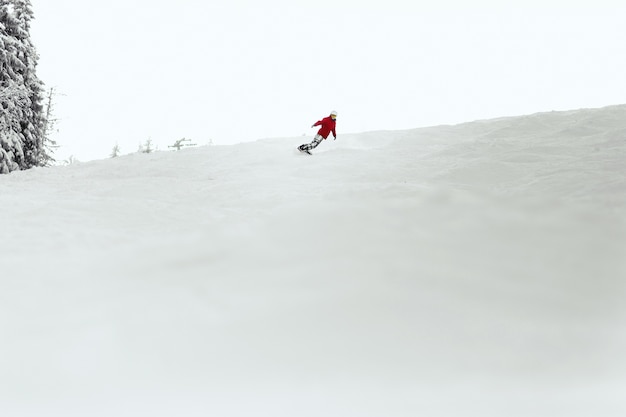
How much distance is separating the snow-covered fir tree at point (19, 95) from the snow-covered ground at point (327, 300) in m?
12.1

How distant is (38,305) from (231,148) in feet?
34.0

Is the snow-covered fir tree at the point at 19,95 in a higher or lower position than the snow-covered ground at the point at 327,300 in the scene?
higher

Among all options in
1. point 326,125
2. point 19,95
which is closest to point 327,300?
point 326,125

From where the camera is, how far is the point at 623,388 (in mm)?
4684

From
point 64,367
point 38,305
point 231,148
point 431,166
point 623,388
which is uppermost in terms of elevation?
point 231,148

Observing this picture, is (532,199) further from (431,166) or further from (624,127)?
(624,127)

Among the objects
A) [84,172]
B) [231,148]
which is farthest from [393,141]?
[84,172]

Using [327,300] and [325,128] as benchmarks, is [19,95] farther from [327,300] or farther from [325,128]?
[327,300]

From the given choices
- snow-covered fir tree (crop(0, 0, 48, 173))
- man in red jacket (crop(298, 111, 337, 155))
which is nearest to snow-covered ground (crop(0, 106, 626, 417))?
man in red jacket (crop(298, 111, 337, 155))

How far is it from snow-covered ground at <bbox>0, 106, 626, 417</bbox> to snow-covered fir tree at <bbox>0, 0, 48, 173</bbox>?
39.6ft

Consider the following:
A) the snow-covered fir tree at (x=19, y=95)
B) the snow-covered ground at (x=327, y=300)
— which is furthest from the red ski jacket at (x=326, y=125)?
the snow-covered fir tree at (x=19, y=95)

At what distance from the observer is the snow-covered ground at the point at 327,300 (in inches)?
184

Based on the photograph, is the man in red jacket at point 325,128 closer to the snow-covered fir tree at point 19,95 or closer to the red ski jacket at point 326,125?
the red ski jacket at point 326,125

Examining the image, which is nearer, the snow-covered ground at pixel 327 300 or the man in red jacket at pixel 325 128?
the snow-covered ground at pixel 327 300
